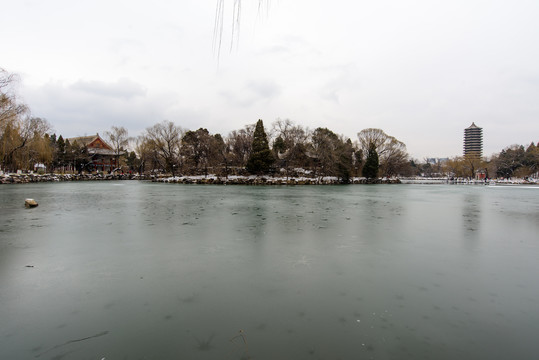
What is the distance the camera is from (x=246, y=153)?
136ft

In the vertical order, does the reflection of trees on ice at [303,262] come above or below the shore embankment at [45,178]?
below

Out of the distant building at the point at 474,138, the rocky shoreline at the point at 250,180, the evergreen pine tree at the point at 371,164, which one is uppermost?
the distant building at the point at 474,138

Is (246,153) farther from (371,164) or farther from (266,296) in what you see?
(266,296)

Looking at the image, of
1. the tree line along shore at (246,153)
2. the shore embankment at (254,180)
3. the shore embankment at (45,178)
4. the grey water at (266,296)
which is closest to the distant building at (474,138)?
the tree line along shore at (246,153)

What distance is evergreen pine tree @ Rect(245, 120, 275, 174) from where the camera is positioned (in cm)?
3681

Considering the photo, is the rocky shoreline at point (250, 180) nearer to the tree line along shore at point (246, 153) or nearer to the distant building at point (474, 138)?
the tree line along shore at point (246, 153)

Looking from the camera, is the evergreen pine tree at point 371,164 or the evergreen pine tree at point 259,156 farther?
the evergreen pine tree at point 371,164

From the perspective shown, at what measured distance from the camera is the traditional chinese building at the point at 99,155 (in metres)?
57.2

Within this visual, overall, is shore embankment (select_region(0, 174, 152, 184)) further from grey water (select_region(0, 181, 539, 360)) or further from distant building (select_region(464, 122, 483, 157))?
distant building (select_region(464, 122, 483, 157))

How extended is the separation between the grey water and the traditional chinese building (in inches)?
2390

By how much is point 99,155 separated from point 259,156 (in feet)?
143

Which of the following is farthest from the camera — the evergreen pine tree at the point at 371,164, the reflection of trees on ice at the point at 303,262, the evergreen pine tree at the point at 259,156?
the evergreen pine tree at the point at 371,164

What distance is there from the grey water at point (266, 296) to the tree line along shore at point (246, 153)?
99.6ft

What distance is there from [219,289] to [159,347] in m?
1.17
